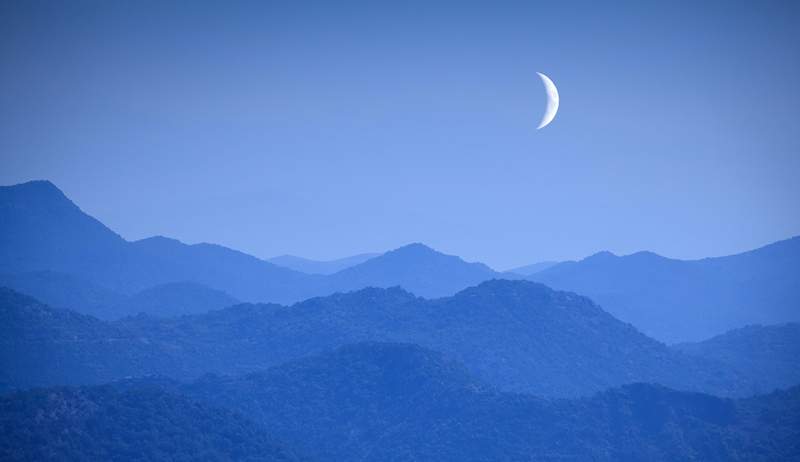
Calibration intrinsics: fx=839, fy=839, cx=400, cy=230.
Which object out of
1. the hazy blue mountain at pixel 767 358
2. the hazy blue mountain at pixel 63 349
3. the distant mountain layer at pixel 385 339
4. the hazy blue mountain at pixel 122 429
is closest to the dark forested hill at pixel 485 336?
the distant mountain layer at pixel 385 339

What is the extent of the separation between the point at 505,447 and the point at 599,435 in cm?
1424

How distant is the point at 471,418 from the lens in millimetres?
124125

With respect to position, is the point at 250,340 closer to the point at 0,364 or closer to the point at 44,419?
the point at 0,364

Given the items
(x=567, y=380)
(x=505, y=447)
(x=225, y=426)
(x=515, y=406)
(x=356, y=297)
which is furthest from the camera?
(x=356, y=297)

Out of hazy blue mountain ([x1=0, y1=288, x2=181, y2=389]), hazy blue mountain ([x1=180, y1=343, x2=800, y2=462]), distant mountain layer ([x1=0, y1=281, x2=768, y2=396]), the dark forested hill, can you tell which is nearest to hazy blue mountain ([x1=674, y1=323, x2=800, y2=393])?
distant mountain layer ([x1=0, y1=281, x2=768, y2=396])

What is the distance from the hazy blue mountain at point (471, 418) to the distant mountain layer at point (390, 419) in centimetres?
18

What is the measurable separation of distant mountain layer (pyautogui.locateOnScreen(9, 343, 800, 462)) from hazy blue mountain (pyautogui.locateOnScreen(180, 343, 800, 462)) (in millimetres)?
182

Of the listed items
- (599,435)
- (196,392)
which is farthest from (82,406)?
(599,435)

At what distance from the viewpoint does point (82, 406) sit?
10238 centimetres

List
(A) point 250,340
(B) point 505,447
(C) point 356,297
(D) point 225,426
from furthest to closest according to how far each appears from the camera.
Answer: (C) point 356,297 < (A) point 250,340 < (B) point 505,447 < (D) point 225,426

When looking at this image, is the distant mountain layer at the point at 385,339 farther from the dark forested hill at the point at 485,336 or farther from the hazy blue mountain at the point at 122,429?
the hazy blue mountain at the point at 122,429

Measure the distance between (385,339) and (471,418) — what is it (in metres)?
48.9

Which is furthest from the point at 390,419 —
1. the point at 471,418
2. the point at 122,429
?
the point at 122,429

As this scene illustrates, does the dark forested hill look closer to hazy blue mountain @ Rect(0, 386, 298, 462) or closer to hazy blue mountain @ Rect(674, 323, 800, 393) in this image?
hazy blue mountain @ Rect(674, 323, 800, 393)
